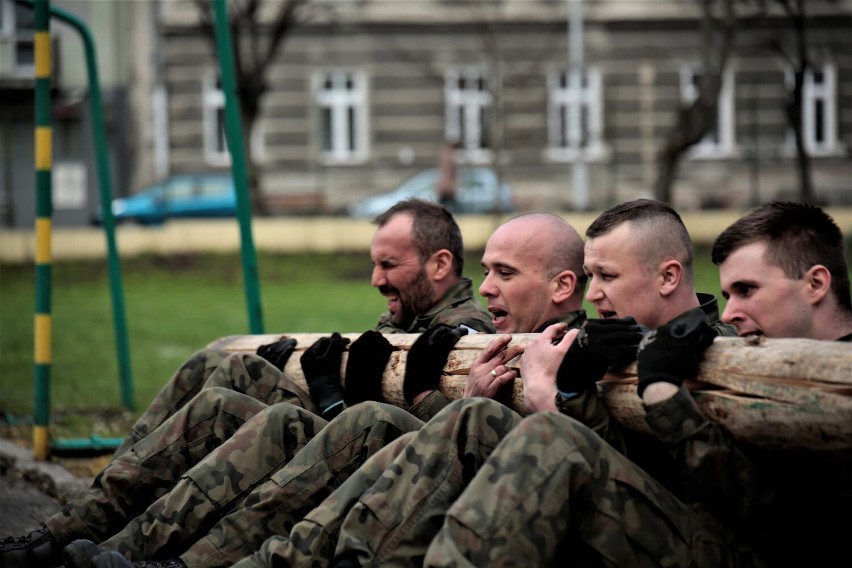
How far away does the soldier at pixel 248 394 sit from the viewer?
17.1 feet

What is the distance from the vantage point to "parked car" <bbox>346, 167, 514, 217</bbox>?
25844 millimetres

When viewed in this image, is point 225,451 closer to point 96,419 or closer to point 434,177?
point 96,419

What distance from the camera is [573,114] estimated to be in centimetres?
3306

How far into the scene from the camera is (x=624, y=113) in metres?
32.8

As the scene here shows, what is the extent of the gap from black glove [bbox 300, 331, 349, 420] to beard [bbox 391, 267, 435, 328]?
0.51 m

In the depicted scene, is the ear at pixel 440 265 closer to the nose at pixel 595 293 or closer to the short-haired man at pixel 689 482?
the nose at pixel 595 293

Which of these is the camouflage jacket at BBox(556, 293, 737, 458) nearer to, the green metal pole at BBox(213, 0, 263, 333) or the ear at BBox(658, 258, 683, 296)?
the ear at BBox(658, 258, 683, 296)

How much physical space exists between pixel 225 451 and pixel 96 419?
4944 millimetres

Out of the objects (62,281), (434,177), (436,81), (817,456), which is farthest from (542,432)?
(436,81)

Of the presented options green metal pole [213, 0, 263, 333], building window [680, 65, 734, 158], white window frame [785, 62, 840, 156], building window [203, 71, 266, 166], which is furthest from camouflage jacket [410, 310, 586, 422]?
building window [680, 65, 734, 158]

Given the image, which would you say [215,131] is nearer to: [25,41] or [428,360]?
[25,41]

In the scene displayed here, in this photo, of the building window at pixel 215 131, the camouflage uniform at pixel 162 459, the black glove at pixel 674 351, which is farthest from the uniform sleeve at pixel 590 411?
the building window at pixel 215 131

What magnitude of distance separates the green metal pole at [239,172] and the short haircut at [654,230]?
3.44 m

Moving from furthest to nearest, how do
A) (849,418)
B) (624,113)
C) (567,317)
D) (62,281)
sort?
(624,113) < (62,281) < (567,317) < (849,418)
